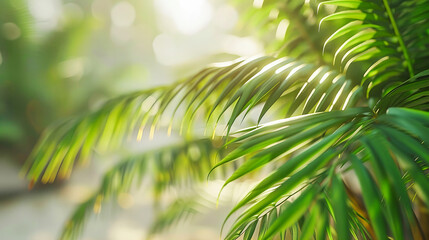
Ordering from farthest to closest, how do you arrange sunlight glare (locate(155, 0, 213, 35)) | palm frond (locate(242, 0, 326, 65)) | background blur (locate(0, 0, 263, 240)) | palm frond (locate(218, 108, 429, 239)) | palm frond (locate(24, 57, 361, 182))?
sunlight glare (locate(155, 0, 213, 35)), background blur (locate(0, 0, 263, 240)), palm frond (locate(242, 0, 326, 65)), palm frond (locate(24, 57, 361, 182)), palm frond (locate(218, 108, 429, 239))

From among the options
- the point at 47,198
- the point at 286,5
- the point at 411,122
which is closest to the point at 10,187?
the point at 47,198

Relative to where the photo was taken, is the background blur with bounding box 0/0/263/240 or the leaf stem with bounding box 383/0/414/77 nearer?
the leaf stem with bounding box 383/0/414/77

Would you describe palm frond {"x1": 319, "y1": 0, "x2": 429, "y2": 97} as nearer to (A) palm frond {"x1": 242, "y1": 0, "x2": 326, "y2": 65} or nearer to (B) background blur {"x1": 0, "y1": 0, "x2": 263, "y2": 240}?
(A) palm frond {"x1": 242, "y1": 0, "x2": 326, "y2": 65}

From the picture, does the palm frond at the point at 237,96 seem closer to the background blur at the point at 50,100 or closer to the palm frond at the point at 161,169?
the palm frond at the point at 161,169

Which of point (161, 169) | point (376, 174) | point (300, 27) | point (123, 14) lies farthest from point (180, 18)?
point (376, 174)

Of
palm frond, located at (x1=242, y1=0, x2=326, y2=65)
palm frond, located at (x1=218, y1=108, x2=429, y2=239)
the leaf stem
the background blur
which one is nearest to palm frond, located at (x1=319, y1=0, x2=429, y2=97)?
the leaf stem

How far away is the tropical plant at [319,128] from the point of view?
0.33 meters

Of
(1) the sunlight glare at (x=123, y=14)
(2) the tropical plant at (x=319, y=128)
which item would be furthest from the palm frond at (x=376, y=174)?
(1) the sunlight glare at (x=123, y=14)

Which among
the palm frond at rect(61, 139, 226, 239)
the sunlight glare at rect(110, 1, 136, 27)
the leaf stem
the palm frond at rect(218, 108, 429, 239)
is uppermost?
the sunlight glare at rect(110, 1, 136, 27)

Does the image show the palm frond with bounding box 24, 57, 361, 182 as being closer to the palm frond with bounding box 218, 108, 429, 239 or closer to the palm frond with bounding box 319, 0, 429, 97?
the palm frond with bounding box 319, 0, 429, 97

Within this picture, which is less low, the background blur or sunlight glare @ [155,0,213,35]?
sunlight glare @ [155,0,213,35]

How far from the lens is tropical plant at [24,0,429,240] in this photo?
0.33 metres

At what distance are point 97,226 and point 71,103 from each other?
1597 mm

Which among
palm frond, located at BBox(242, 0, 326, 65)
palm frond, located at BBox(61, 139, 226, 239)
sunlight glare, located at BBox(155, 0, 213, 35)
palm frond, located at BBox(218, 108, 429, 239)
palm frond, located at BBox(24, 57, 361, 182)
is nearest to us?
palm frond, located at BBox(218, 108, 429, 239)
